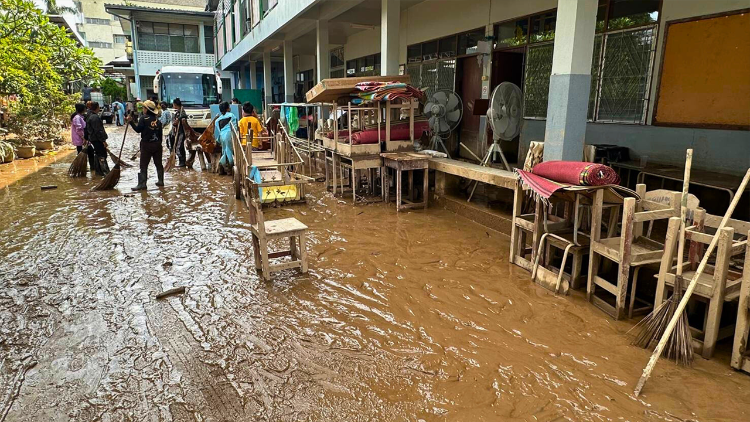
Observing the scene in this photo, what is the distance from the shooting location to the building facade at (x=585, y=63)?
5684mm

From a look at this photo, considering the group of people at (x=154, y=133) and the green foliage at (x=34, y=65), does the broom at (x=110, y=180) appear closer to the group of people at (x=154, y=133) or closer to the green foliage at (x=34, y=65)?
the group of people at (x=154, y=133)

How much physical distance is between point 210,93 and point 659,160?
60.7 ft

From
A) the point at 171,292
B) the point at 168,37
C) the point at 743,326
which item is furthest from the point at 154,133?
the point at 168,37

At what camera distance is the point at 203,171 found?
1241 centimetres

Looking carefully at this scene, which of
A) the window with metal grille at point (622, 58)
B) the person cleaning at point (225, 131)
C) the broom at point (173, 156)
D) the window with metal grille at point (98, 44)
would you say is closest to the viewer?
the window with metal grille at point (622, 58)

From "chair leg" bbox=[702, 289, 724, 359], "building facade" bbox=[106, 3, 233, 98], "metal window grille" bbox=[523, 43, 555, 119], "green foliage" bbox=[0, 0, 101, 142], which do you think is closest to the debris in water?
"chair leg" bbox=[702, 289, 724, 359]

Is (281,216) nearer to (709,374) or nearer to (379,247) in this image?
(379,247)

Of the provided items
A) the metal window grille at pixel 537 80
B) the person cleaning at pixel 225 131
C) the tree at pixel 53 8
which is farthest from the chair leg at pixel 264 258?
the tree at pixel 53 8

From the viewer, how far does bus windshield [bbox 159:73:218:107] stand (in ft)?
66.5

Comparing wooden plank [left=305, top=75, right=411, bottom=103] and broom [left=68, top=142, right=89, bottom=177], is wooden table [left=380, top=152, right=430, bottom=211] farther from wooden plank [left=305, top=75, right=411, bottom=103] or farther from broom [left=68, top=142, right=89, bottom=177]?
broom [left=68, top=142, right=89, bottom=177]

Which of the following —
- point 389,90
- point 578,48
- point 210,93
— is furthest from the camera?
point 210,93

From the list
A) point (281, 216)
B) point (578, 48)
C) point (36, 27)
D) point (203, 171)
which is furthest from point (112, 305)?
point (36, 27)

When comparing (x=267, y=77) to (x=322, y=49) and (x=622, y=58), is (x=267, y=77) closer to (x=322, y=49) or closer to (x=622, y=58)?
(x=322, y=49)

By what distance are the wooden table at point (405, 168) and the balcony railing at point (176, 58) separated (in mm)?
29115
